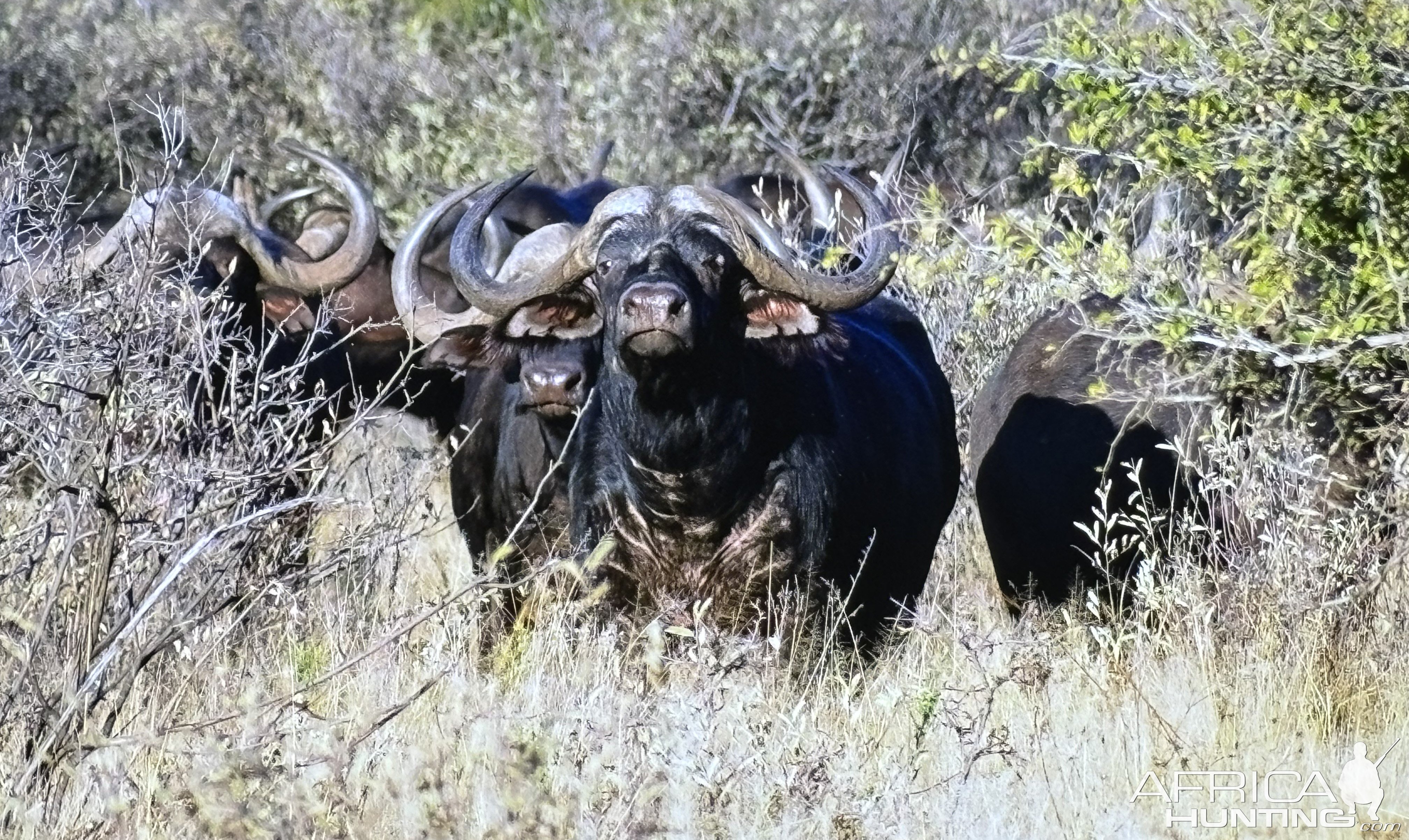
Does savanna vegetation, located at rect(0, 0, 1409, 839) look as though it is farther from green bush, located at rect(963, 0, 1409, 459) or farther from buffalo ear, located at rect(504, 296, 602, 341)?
buffalo ear, located at rect(504, 296, 602, 341)

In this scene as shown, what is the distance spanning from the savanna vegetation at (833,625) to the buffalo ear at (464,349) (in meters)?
0.46

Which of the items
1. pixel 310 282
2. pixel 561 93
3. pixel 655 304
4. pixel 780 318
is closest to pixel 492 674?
pixel 655 304

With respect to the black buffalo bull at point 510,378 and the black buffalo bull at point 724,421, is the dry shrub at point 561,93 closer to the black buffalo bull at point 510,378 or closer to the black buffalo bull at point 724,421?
the black buffalo bull at point 510,378

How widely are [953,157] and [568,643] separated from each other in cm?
864

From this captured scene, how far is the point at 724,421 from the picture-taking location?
6.07 m

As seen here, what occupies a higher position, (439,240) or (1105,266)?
(1105,266)

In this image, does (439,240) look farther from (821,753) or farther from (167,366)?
(821,753)

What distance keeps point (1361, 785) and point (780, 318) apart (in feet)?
7.99

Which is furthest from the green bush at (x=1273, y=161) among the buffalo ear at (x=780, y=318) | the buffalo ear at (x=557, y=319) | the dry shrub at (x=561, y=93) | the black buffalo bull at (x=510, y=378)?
the dry shrub at (x=561, y=93)

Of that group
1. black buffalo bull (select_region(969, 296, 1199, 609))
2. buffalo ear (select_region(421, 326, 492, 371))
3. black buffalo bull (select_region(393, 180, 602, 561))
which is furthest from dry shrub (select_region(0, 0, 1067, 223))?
buffalo ear (select_region(421, 326, 492, 371))

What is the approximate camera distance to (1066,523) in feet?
23.6

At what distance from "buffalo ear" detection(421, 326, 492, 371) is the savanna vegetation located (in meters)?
0.46

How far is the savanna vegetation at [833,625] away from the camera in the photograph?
4082 millimetres

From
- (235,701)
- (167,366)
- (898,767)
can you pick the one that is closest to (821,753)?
(898,767)
